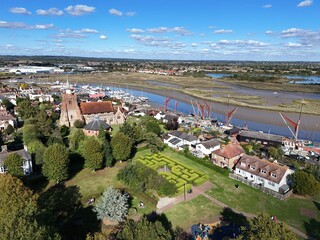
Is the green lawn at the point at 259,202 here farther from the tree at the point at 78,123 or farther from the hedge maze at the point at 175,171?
the tree at the point at 78,123

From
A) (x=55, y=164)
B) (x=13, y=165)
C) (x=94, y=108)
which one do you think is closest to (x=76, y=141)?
(x=55, y=164)

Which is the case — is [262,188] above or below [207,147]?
below

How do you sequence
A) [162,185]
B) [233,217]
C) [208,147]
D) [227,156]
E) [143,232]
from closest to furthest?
1. [143,232]
2. [233,217]
3. [162,185]
4. [227,156]
5. [208,147]

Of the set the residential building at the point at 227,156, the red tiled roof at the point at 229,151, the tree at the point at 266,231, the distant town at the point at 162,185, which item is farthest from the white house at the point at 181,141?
the tree at the point at 266,231

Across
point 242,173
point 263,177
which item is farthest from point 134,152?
point 263,177

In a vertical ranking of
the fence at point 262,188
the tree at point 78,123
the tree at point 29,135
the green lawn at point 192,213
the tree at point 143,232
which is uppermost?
the tree at point 143,232

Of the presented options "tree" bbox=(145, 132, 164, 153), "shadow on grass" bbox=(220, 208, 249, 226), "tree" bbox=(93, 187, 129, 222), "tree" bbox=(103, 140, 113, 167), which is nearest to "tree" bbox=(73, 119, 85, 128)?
"tree" bbox=(145, 132, 164, 153)

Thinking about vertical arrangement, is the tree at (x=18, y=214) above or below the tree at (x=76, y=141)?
above

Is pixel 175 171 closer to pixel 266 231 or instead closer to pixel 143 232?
pixel 143 232
